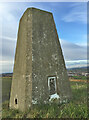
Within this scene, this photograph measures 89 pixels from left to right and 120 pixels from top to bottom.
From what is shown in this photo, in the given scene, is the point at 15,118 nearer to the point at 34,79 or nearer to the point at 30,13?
the point at 34,79

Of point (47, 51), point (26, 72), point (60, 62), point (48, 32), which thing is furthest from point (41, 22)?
point (26, 72)

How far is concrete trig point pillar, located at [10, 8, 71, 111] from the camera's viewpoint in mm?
5648

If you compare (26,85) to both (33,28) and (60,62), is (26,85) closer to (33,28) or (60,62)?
(60,62)

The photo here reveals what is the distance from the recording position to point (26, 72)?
228 inches

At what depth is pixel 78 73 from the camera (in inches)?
582

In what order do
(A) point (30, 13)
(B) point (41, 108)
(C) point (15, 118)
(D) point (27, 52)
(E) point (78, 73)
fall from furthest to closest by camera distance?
(E) point (78, 73) → (A) point (30, 13) → (D) point (27, 52) → (B) point (41, 108) → (C) point (15, 118)

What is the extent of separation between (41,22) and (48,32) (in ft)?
2.68

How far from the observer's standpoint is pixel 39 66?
6078mm

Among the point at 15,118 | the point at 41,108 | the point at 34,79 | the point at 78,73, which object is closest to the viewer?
the point at 15,118

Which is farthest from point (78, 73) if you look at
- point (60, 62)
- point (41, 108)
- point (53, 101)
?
point (41, 108)

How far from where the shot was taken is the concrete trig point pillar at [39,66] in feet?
18.5

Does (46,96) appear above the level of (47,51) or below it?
below

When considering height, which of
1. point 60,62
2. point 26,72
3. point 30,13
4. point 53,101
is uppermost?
point 30,13

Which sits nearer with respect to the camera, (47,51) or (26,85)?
(26,85)
